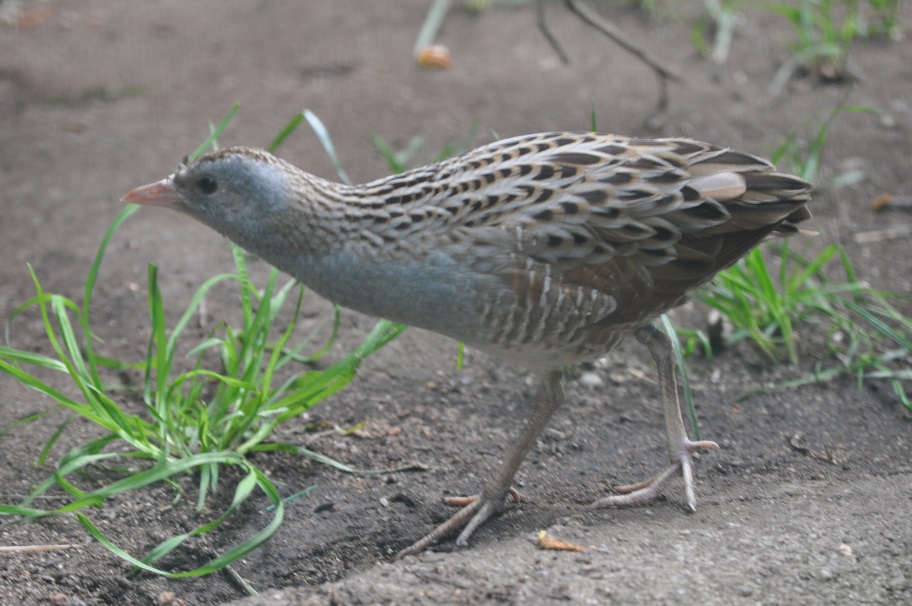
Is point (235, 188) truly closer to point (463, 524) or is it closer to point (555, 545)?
point (463, 524)

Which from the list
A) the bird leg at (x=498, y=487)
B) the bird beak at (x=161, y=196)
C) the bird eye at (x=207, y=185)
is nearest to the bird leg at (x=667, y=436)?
the bird leg at (x=498, y=487)

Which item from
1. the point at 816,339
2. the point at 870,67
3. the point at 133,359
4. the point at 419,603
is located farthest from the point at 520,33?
the point at 419,603

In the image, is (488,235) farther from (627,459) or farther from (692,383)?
(692,383)

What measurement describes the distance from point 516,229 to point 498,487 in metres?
0.99

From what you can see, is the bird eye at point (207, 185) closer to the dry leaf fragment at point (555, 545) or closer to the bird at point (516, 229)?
the bird at point (516, 229)

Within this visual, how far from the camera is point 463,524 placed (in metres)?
3.89

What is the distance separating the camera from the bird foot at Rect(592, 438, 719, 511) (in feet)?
12.6

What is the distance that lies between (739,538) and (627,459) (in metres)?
0.83

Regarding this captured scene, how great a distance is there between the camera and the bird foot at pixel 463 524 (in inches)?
149

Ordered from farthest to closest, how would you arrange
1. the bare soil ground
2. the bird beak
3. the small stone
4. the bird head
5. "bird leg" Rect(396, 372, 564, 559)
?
the small stone → "bird leg" Rect(396, 372, 564, 559) → the bird beak → the bird head → the bare soil ground

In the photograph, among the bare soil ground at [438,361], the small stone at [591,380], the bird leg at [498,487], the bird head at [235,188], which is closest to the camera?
the bare soil ground at [438,361]

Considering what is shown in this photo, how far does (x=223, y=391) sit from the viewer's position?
437cm

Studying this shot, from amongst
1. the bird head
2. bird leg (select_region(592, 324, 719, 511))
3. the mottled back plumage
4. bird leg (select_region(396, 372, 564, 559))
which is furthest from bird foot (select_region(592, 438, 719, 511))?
the bird head

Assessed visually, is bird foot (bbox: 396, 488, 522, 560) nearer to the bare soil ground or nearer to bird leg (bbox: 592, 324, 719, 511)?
the bare soil ground
